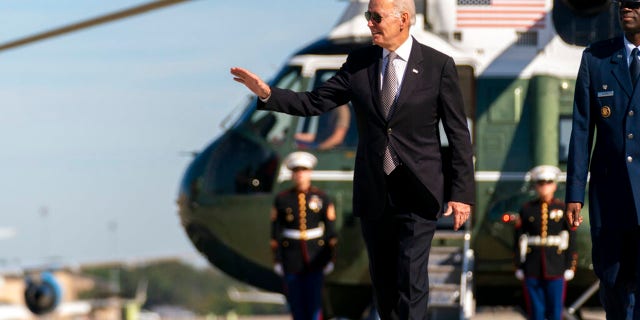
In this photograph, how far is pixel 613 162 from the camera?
26.2 ft

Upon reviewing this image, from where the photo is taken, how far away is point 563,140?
14.8 meters

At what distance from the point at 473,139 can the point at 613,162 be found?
22.3ft

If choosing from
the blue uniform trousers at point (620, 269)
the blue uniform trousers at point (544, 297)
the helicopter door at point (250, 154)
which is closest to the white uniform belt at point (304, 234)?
the helicopter door at point (250, 154)

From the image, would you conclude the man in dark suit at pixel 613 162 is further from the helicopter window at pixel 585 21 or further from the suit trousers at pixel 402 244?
the helicopter window at pixel 585 21

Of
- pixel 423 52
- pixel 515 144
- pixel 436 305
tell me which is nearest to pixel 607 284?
pixel 423 52

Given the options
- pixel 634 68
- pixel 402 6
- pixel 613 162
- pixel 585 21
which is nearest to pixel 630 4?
pixel 634 68

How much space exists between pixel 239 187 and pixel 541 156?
9.42 feet

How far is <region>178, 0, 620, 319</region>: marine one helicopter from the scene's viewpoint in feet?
48.2

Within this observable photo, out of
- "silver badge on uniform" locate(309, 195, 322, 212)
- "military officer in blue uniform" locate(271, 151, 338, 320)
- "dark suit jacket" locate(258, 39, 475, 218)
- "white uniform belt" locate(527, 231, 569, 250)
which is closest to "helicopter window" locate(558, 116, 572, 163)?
"white uniform belt" locate(527, 231, 569, 250)

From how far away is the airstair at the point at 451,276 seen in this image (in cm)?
1386

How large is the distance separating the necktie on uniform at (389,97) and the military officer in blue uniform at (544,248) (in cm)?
607

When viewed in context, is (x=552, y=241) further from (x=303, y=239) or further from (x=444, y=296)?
(x=303, y=239)

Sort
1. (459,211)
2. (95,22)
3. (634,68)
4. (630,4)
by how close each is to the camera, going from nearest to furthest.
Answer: (630,4) < (634,68) < (459,211) < (95,22)

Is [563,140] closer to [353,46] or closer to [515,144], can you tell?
[515,144]
